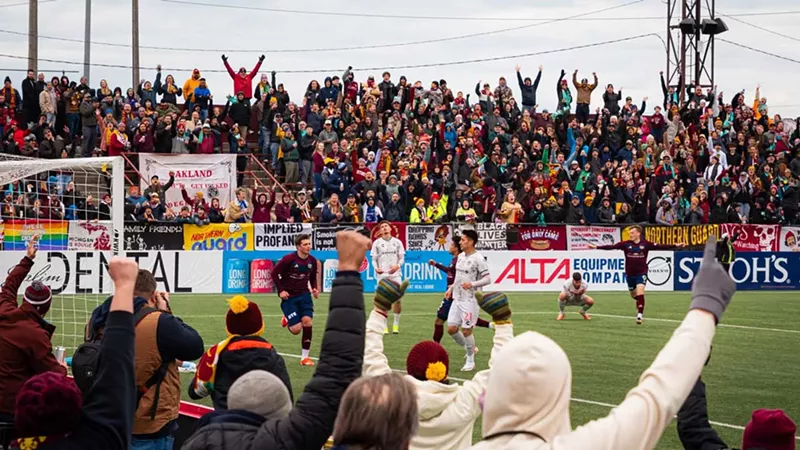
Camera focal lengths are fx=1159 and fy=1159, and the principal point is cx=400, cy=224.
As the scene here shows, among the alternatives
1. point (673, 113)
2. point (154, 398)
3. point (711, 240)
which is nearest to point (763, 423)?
point (711, 240)

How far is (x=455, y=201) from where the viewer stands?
37.3 meters

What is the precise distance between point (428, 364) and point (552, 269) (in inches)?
1125

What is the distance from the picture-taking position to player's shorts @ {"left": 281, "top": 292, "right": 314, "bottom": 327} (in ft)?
62.3

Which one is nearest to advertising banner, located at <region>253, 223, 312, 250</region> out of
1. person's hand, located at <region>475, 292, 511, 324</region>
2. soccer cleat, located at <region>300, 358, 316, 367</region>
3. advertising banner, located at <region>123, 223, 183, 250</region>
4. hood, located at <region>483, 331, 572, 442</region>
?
advertising banner, located at <region>123, 223, 183, 250</region>

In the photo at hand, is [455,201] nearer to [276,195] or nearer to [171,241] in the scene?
[276,195]

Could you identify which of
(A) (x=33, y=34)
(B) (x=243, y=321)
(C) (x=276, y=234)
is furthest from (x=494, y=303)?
(A) (x=33, y=34)

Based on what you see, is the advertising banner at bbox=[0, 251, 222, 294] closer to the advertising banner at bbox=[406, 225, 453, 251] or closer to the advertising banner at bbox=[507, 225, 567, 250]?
the advertising banner at bbox=[406, 225, 453, 251]

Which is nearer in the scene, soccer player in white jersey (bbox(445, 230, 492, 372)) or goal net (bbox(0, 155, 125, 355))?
goal net (bbox(0, 155, 125, 355))

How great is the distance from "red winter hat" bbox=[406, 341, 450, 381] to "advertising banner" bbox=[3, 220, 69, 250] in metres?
19.9

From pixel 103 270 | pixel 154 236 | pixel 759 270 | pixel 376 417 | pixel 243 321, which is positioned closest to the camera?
pixel 376 417

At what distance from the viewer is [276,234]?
34.0 metres

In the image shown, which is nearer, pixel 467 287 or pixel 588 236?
pixel 467 287

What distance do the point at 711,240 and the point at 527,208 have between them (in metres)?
33.9

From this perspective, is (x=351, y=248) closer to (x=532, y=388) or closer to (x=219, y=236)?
(x=532, y=388)
